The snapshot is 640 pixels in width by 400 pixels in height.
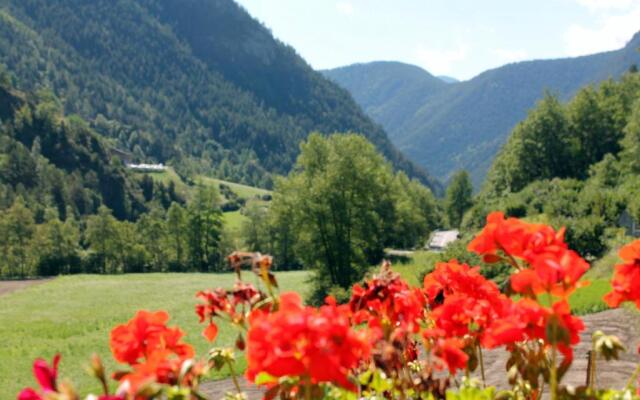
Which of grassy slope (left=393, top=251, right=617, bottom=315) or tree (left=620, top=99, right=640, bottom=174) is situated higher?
tree (left=620, top=99, right=640, bottom=174)

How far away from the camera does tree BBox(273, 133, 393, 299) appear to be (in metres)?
Result: 30.6

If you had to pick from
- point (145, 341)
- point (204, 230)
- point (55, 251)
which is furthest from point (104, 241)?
point (145, 341)

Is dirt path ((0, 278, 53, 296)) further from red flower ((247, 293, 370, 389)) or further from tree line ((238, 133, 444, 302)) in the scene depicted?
red flower ((247, 293, 370, 389))

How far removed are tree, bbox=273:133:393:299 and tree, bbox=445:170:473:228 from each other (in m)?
48.6

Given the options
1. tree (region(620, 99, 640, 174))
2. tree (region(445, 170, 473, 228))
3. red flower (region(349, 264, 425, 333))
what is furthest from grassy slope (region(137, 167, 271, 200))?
red flower (region(349, 264, 425, 333))

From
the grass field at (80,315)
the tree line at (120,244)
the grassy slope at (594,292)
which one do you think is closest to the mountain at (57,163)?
the tree line at (120,244)

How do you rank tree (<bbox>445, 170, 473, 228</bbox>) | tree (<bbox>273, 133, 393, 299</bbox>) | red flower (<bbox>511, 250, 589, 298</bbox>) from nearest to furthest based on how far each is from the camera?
1. red flower (<bbox>511, 250, 589, 298</bbox>)
2. tree (<bbox>273, 133, 393, 299</bbox>)
3. tree (<bbox>445, 170, 473, 228</bbox>)

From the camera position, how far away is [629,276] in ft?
5.25

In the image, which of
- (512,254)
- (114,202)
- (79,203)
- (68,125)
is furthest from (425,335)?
(68,125)

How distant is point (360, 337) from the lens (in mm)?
1377

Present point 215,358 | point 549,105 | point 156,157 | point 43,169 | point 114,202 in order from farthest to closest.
Answer: point 156,157 < point 114,202 < point 43,169 < point 549,105 < point 215,358

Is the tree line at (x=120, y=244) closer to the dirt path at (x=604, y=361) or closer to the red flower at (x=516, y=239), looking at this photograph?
the dirt path at (x=604, y=361)

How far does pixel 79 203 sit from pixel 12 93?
32.3m

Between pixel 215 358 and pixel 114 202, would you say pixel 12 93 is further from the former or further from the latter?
pixel 215 358
